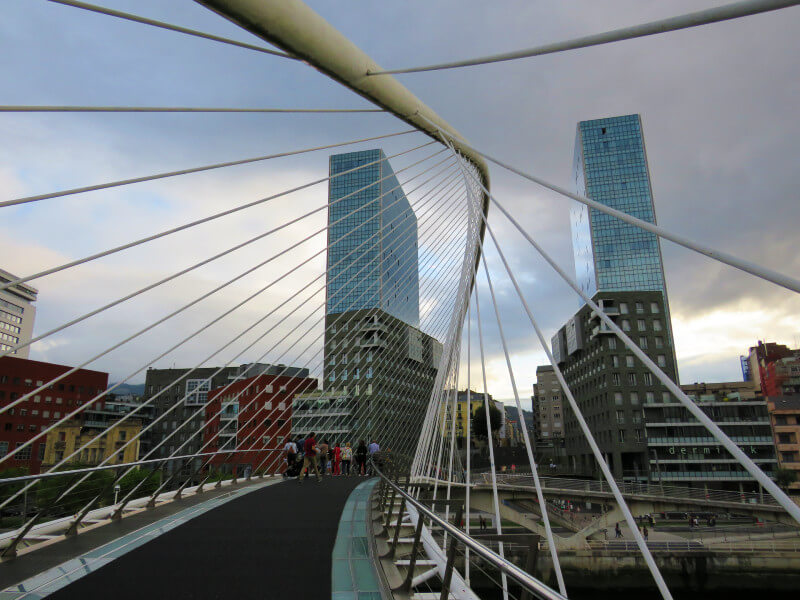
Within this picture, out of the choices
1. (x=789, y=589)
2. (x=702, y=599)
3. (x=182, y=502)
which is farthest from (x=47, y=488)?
(x=789, y=589)

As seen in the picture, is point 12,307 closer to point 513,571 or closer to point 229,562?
point 229,562

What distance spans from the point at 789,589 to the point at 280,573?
3191 centimetres

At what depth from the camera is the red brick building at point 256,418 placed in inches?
458

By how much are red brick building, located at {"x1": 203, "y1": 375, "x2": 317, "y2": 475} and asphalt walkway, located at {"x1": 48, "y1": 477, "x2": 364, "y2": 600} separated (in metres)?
2.16

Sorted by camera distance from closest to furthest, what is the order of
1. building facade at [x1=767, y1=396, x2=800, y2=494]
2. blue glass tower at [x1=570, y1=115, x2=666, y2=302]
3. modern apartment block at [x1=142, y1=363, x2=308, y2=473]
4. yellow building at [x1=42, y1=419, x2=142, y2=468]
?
building facade at [x1=767, y1=396, x2=800, y2=494]
yellow building at [x1=42, y1=419, x2=142, y2=468]
modern apartment block at [x1=142, y1=363, x2=308, y2=473]
blue glass tower at [x1=570, y1=115, x2=666, y2=302]

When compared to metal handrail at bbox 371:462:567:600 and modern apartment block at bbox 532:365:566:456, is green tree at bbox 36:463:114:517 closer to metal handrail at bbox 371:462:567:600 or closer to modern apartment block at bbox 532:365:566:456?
metal handrail at bbox 371:462:567:600

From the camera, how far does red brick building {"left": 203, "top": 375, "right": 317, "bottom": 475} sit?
11624 mm

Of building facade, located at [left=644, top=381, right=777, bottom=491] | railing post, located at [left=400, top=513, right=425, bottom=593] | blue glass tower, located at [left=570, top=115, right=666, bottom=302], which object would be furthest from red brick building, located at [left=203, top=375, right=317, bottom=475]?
blue glass tower, located at [left=570, top=115, right=666, bottom=302]

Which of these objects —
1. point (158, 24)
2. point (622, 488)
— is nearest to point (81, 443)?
point (622, 488)

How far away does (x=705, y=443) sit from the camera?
48375mm

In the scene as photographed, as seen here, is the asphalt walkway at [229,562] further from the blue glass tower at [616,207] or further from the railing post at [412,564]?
the blue glass tower at [616,207]

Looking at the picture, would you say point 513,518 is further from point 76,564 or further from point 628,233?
point 628,233

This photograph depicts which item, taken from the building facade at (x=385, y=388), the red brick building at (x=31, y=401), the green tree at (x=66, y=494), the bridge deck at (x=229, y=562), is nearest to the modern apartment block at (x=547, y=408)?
the building facade at (x=385, y=388)

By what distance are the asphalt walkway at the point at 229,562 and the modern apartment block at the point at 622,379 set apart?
4795 centimetres
